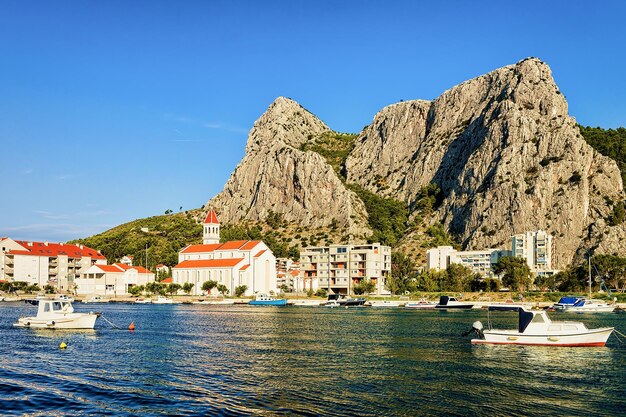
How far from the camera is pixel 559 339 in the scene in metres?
56.4

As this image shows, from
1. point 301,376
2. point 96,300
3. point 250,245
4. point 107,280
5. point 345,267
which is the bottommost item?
point 96,300

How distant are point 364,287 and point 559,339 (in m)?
122

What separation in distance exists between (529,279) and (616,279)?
20988 millimetres

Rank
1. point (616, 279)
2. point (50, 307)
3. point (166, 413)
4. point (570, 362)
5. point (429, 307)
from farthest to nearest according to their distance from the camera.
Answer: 1. point (616, 279)
2. point (429, 307)
3. point (50, 307)
4. point (570, 362)
5. point (166, 413)

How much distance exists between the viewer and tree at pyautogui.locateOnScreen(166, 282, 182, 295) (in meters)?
187

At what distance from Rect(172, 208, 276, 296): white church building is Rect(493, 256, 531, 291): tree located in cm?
6700

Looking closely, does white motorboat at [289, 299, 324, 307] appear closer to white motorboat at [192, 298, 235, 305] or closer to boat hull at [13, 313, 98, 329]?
white motorboat at [192, 298, 235, 305]

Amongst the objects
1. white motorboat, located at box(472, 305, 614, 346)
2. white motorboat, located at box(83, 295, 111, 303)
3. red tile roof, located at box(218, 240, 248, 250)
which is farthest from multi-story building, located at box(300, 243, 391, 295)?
white motorboat, located at box(472, 305, 614, 346)

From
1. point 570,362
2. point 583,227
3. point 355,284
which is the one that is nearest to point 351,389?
point 570,362

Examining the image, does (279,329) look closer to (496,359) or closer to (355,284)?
(496,359)

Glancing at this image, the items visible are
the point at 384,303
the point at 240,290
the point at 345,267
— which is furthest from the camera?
the point at 345,267

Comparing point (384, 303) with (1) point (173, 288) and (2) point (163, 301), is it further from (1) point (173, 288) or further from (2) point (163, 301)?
(1) point (173, 288)

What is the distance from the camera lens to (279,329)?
7731 centimetres

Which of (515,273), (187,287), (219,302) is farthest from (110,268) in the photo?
(515,273)
